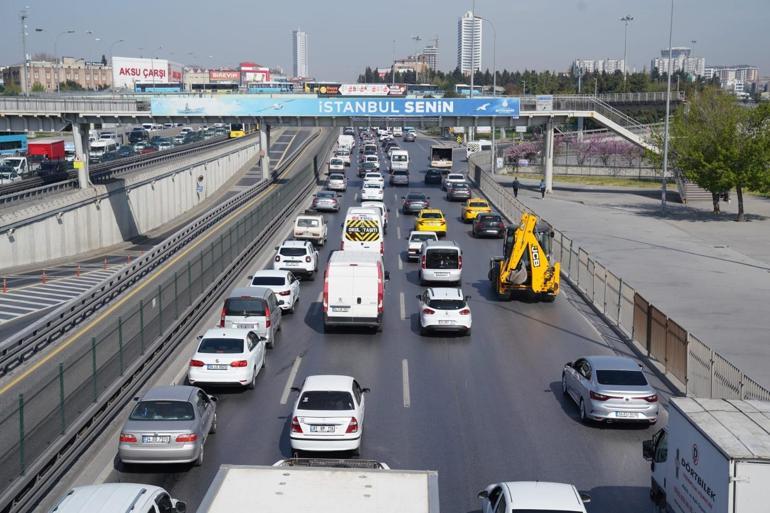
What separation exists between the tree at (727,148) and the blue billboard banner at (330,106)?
12593mm

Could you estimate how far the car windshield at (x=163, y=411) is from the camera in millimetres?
16234

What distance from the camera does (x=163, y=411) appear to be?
16.3 metres

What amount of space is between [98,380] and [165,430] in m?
3.43

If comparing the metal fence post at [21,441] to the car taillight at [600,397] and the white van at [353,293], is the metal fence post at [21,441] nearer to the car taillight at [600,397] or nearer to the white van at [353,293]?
the car taillight at [600,397]

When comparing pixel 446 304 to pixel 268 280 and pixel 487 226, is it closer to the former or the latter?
pixel 268 280

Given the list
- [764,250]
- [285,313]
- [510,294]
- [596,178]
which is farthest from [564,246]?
[596,178]

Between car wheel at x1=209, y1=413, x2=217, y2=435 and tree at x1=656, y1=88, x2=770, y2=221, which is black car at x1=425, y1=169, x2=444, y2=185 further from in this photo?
car wheel at x1=209, y1=413, x2=217, y2=435

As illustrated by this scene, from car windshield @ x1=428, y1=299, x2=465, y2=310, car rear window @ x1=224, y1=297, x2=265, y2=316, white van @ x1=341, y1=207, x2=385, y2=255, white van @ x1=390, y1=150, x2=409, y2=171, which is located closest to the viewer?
car rear window @ x1=224, y1=297, x2=265, y2=316

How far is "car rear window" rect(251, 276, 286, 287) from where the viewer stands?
2945 cm

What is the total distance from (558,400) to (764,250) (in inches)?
1115

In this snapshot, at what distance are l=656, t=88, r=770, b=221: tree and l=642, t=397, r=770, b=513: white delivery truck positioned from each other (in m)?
46.0

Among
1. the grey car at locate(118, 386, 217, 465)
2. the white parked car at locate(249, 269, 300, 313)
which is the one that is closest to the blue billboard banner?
the white parked car at locate(249, 269, 300, 313)

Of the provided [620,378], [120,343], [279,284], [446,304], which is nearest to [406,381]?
[446,304]

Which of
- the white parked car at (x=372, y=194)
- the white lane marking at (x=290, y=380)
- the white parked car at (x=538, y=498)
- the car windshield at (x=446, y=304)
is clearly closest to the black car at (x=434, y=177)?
the white parked car at (x=372, y=194)
